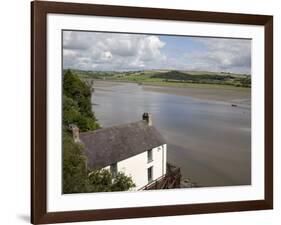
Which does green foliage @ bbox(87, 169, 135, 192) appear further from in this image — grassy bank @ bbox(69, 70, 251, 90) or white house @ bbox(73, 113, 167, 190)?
grassy bank @ bbox(69, 70, 251, 90)

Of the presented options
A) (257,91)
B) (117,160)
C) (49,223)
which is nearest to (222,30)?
(257,91)

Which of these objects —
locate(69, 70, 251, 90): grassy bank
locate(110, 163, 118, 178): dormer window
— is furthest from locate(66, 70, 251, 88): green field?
locate(110, 163, 118, 178): dormer window

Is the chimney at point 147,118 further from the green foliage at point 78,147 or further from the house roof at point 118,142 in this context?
the green foliage at point 78,147

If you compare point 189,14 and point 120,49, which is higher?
point 189,14

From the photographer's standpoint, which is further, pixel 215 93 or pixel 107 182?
pixel 215 93

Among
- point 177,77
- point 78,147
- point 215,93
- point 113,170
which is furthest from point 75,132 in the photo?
point 215,93

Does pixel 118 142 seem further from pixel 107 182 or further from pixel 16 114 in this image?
pixel 16 114

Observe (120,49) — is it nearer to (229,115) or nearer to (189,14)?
(189,14)


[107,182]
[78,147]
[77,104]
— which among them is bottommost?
[107,182]
